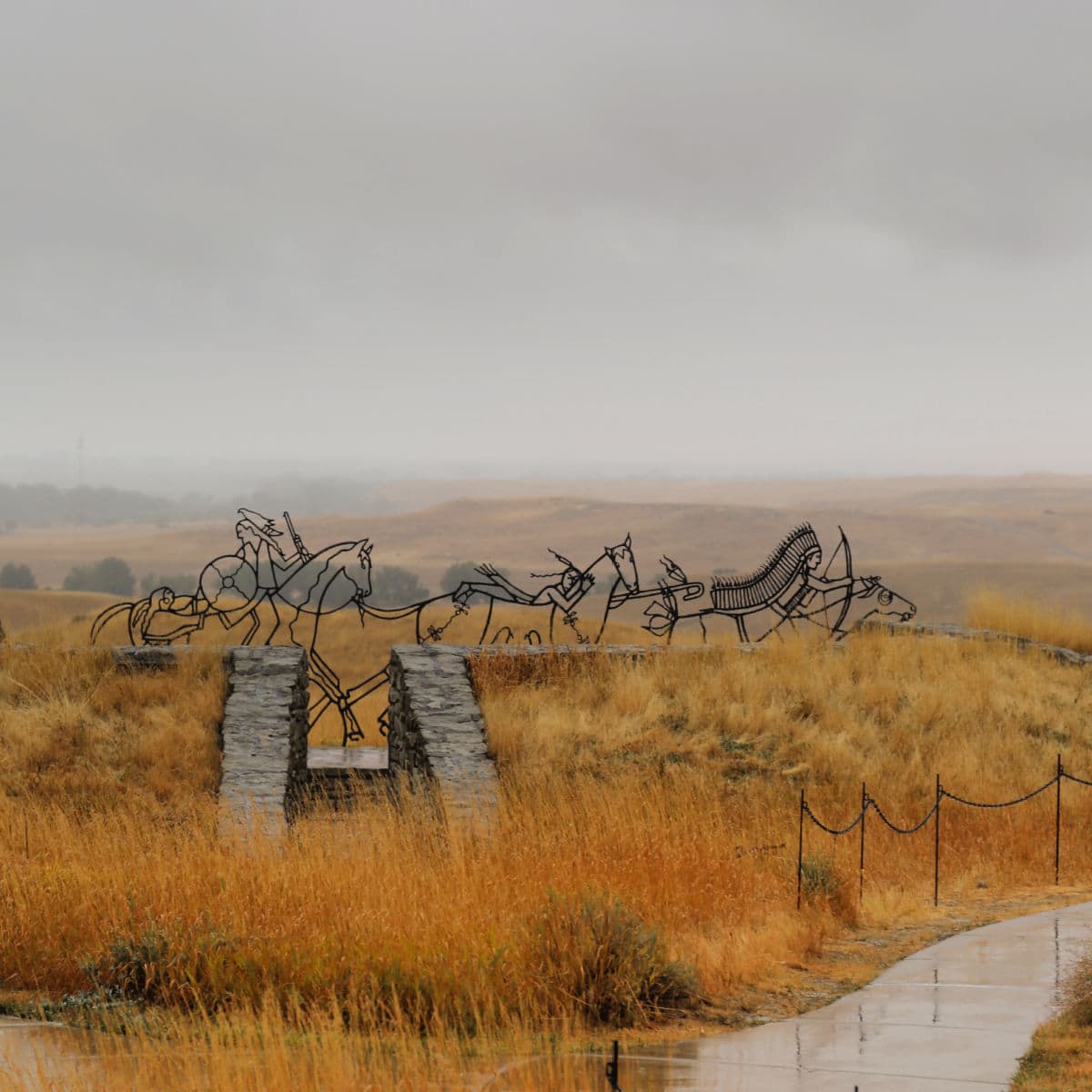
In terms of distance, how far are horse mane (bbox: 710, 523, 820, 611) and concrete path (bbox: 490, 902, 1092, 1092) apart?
31.1 feet

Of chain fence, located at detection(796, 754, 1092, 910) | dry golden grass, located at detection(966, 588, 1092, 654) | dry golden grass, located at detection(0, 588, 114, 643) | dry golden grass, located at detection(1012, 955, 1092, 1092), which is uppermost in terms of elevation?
dry golden grass, located at detection(966, 588, 1092, 654)

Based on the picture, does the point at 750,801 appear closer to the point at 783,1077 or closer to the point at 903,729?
the point at 903,729

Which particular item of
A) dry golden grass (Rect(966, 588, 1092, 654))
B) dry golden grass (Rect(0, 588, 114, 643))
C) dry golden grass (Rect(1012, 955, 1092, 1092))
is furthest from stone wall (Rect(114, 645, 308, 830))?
dry golden grass (Rect(0, 588, 114, 643))

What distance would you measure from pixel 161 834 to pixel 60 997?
2.61 meters

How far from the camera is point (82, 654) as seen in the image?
47.9 ft

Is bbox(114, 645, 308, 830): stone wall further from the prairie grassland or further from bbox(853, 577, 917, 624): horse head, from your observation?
the prairie grassland

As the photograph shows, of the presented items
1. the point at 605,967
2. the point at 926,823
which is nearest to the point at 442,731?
the point at 926,823

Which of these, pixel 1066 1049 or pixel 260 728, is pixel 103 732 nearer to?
pixel 260 728

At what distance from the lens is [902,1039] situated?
631 centimetres

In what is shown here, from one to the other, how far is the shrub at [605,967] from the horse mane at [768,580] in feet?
33.9

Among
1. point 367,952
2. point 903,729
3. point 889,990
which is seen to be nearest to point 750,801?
point 903,729

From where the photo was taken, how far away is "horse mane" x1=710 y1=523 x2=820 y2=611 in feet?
57.1

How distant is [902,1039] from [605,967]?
155cm

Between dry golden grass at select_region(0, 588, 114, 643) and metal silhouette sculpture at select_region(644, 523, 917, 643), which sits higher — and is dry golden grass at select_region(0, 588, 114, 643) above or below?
below
